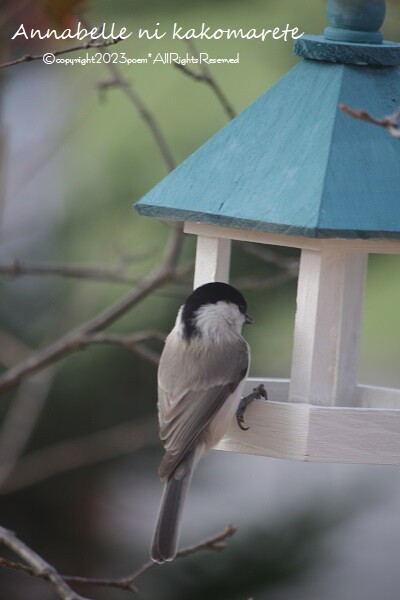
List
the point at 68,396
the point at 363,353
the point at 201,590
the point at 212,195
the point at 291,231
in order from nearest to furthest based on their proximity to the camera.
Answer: the point at 291,231, the point at 212,195, the point at 201,590, the point at 68,396, the point at 363,353

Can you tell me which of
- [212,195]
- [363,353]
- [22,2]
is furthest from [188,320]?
[363,353]

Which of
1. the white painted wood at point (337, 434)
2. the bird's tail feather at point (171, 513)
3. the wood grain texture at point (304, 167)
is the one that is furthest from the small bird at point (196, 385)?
the wood grain texture at point (304, 167)

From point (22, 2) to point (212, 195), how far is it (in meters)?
0.96

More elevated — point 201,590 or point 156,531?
point 156,531

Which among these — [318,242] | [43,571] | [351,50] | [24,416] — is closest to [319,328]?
[318,242]

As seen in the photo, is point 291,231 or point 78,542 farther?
point 78,542

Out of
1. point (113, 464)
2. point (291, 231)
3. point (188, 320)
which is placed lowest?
point (113, 464)

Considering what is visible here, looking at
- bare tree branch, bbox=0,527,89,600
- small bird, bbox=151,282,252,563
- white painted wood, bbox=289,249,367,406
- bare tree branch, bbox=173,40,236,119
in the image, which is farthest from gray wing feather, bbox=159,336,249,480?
bare tree branch, bbox=173,40,236,119

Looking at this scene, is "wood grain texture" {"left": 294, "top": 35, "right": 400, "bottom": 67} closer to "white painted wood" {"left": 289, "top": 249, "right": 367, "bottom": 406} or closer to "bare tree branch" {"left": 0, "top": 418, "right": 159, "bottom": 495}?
"white painted wood" {"left": 289, "top": 249, "right": 367, "bottom": 406}

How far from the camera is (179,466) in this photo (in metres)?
2.68

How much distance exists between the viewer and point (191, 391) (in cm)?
268

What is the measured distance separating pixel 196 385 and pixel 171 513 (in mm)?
308

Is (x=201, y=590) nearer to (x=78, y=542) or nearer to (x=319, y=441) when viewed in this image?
(x=78, y=542)

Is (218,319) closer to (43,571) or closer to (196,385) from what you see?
(196,385)
